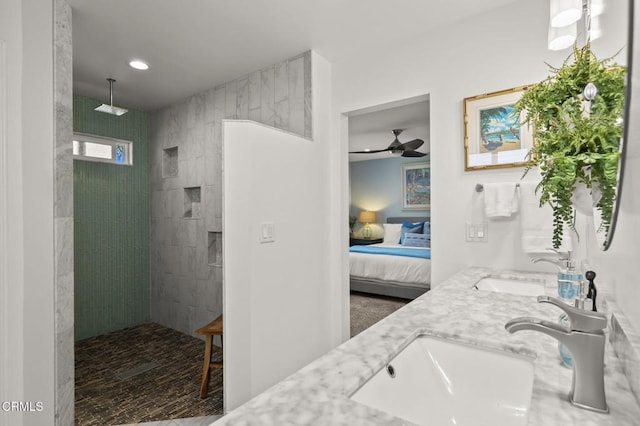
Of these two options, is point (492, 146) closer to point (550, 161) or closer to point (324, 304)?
point (550, 161)

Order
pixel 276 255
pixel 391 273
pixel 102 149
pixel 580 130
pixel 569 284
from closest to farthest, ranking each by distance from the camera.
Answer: pixel 580 130 < pixel 569 284 < pixel 276 255 < pixel 102 149 < pixel 391 273

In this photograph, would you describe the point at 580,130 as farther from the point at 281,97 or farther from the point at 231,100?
the point at 231,100

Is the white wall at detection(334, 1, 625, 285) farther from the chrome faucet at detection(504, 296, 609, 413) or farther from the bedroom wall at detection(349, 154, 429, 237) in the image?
the bedroom wall at detection(349, 154, 429, 237)

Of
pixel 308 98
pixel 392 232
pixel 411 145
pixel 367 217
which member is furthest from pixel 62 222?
pixel 367 217

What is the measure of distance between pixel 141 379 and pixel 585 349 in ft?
9.91

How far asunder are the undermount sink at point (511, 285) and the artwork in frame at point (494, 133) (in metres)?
0.71

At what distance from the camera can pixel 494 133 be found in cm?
211

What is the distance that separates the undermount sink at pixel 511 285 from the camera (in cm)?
177

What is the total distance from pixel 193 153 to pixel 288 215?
5.91 feet

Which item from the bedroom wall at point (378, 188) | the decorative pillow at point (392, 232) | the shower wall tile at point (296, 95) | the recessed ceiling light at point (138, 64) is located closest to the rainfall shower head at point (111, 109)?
the recessed ceiling light at point (138, 64)

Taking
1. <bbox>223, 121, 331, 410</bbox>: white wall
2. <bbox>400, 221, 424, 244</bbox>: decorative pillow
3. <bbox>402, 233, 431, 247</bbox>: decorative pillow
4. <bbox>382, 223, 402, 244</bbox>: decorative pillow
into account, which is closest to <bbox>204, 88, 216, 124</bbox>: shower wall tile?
<bbox>223, 121, 331, 410</bbox>: white wall

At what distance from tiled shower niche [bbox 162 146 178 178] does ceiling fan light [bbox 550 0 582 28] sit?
12.2 feet

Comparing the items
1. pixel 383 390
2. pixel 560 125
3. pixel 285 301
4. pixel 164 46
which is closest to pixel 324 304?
pixel 285 301

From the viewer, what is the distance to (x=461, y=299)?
1.39 meters
